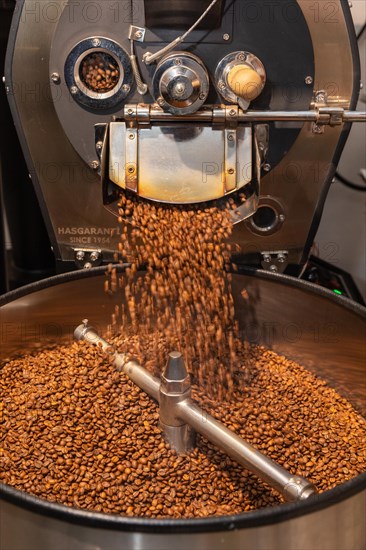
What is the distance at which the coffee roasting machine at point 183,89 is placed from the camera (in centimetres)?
91

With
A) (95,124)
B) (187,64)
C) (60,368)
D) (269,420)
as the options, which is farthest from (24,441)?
(187,64)

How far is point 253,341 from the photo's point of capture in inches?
47.4

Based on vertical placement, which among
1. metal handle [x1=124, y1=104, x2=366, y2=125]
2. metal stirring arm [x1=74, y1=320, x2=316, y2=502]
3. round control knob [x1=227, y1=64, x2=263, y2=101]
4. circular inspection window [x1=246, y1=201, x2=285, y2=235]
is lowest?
metal stirring arm [x1=74, y1=320, x2=316, y2=502]

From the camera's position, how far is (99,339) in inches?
42.6

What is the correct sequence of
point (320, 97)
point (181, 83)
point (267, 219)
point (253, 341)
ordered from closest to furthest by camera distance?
point (181, 83)
point (320, 97)
point (267, 219)
point (253, 341)

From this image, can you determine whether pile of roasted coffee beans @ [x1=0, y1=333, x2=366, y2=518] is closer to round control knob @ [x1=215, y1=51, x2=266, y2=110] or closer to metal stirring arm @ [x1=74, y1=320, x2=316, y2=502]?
metal stirring arm @ [x1=74, y1=320, x2=316, y2=502]

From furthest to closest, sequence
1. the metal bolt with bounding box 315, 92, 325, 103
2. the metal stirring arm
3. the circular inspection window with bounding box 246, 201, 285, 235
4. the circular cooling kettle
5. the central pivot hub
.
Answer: the circular inspection window with bounding box 246, 201, 285, 235, the metal bolt with bounding box 315, 92, 325, 103, the central pivot hub, the metal stirring arm, the circular cooling kettle

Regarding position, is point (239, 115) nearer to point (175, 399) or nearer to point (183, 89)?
point (183, 89)

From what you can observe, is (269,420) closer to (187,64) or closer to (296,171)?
(296,171)

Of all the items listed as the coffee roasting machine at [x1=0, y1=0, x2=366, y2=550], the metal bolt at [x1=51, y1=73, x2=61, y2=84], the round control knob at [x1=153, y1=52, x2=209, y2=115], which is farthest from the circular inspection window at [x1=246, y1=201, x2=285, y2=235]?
the metal bolt at [x1=51, y1=73, x2=61, y2=84]

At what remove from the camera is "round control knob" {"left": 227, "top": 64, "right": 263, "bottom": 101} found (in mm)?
883

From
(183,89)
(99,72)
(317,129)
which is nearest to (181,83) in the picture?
(183,89)

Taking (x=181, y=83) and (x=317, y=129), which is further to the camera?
(x=317, y=129)

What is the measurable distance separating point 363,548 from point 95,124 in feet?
2.35
